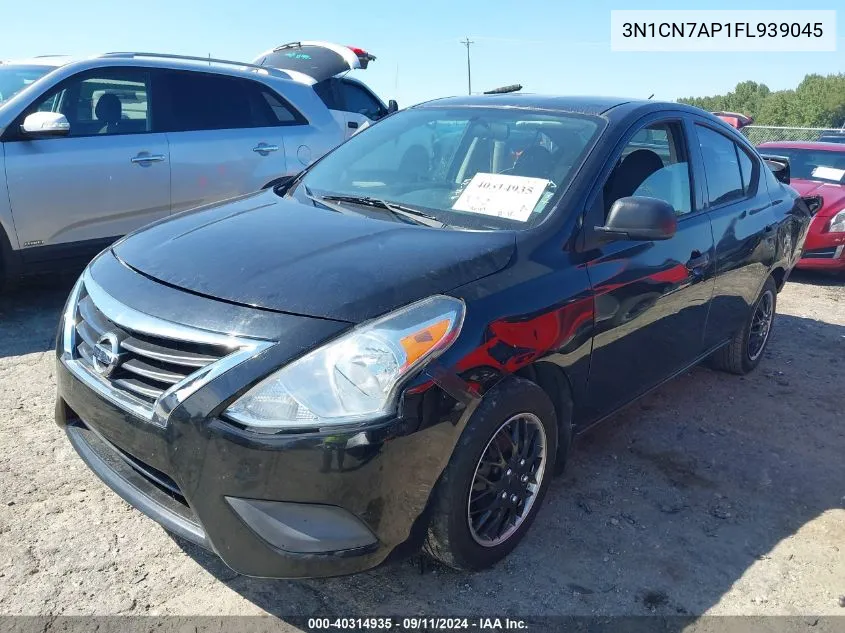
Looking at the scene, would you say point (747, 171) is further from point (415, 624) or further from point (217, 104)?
point (217, 104)

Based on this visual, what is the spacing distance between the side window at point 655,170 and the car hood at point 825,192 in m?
4.74

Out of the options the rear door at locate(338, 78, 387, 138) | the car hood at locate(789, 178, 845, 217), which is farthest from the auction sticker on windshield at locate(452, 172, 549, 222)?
the rear door at locate(338, 78, 387, 138)

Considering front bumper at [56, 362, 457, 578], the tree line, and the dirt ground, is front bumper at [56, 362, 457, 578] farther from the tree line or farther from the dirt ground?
the tree line

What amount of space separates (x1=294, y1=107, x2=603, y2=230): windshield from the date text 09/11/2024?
4.60 feet

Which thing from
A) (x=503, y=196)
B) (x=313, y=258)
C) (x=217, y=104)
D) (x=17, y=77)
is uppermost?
(x=17, y=77)

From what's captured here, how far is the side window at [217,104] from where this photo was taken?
18.1 feet

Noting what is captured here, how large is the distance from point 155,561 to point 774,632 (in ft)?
6.95

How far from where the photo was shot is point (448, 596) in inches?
95.6

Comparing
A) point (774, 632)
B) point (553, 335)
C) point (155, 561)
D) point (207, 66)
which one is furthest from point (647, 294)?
point (207, 66)

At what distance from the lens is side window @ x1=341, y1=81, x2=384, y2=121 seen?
9.54 meters

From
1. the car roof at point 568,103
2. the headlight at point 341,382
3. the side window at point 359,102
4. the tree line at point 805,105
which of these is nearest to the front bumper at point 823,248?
the car roof at point 568,103

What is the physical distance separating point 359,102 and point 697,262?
7171 mm

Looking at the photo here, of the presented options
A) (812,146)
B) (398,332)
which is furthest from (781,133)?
(398,332)

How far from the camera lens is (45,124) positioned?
4.57 meters
